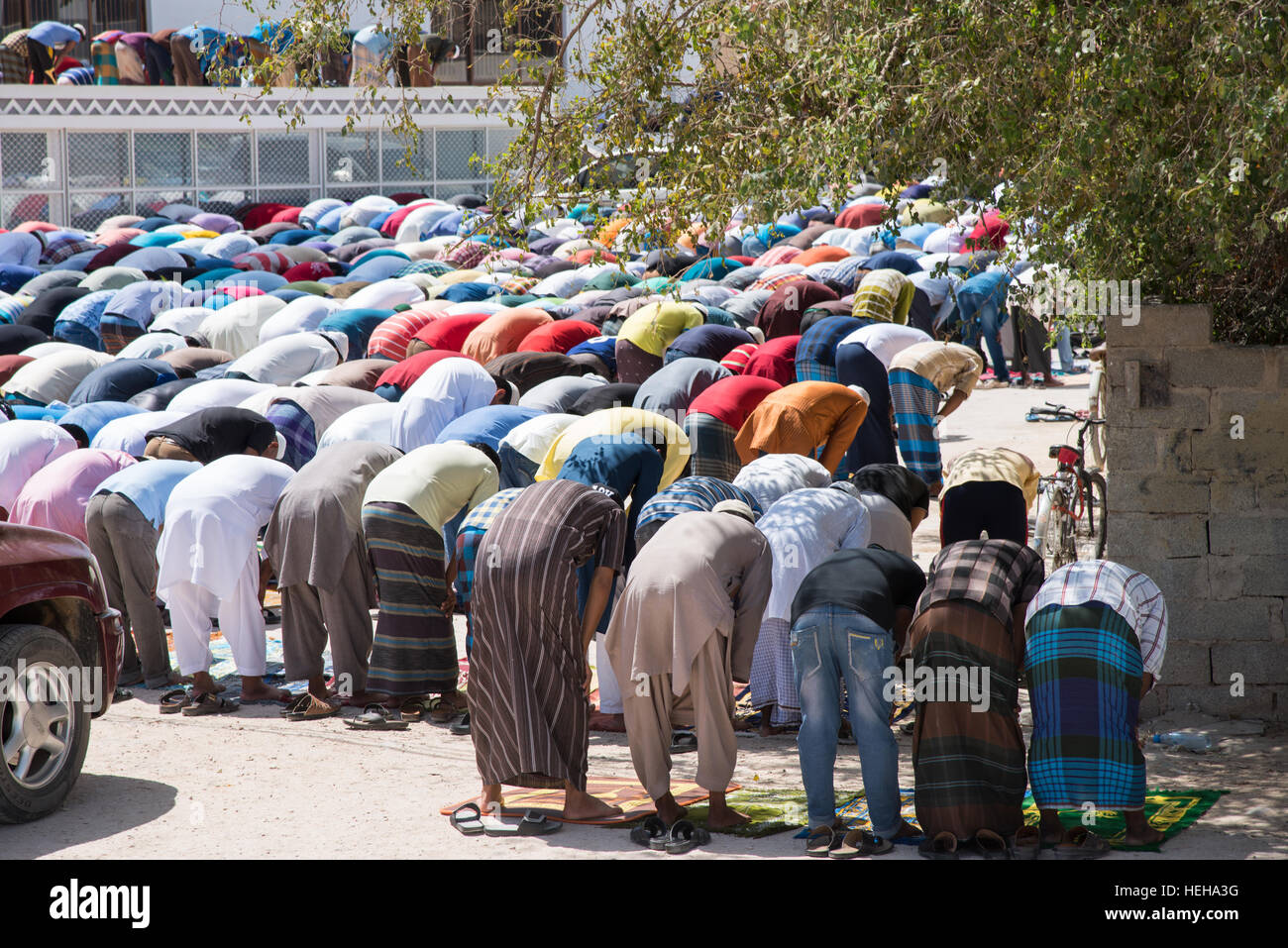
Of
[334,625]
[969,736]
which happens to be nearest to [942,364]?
[334,625]

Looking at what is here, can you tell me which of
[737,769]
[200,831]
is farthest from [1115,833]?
[200,831]

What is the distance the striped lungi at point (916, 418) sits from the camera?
33.0 feet

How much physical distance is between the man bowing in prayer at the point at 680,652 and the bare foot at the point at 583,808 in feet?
0.66

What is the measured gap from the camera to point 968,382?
10312mm

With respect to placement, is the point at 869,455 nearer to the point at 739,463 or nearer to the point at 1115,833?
the point at 739,463

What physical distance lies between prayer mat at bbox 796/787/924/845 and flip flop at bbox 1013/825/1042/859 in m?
0.32

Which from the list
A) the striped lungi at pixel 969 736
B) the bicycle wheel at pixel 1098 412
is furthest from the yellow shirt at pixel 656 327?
the striped lungi at pixel 969 736

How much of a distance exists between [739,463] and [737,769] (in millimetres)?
2901

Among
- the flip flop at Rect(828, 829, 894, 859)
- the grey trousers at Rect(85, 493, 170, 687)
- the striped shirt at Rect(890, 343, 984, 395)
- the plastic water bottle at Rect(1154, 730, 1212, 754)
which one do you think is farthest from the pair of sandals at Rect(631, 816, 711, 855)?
the striped shirt at Rect(890, 343, 984, 395)

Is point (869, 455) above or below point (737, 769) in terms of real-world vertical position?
above

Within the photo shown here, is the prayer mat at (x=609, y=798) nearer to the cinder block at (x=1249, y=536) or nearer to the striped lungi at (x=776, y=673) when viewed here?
the striped lungi at (x=776, y=673)

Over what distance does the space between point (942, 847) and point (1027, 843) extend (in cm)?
32

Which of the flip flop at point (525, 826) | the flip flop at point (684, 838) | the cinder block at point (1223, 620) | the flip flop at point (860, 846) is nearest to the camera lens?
the flip flop at point (860, 846)

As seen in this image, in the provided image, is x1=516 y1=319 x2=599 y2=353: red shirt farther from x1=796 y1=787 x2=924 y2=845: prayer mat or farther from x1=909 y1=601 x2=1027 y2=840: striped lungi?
x1=909 y1=601 x2=1027 y2=840: striped lungi
